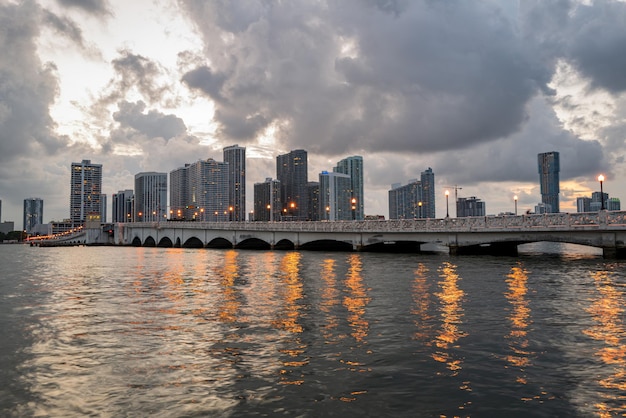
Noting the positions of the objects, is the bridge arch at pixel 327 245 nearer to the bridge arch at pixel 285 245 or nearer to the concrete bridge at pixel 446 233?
the concrete bridge at pixel 446 233

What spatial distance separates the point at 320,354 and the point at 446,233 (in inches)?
1856

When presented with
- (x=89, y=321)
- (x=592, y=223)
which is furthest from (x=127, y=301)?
(x=592, y=223)

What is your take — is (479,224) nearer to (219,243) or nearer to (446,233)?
(446,233)

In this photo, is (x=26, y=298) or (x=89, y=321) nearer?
(x=89, y=321)

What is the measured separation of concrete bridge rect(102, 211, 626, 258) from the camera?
44.1 metres

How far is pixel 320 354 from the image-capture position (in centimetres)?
1290

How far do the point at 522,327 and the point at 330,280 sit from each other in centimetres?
1758

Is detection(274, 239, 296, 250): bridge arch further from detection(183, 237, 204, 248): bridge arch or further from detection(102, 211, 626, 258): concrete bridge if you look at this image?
detection(183, 237, 204, 248): bridge arch

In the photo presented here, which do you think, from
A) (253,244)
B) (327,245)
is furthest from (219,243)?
(327,245)

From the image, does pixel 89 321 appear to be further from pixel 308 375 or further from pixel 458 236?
pixel 458 236

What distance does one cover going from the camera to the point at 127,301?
2423 cm

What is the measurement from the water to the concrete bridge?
21645 millimetres

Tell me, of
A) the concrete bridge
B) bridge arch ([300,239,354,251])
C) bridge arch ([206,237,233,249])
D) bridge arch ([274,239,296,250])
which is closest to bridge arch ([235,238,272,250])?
the concrete bridge

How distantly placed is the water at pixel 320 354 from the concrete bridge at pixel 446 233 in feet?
71.0
